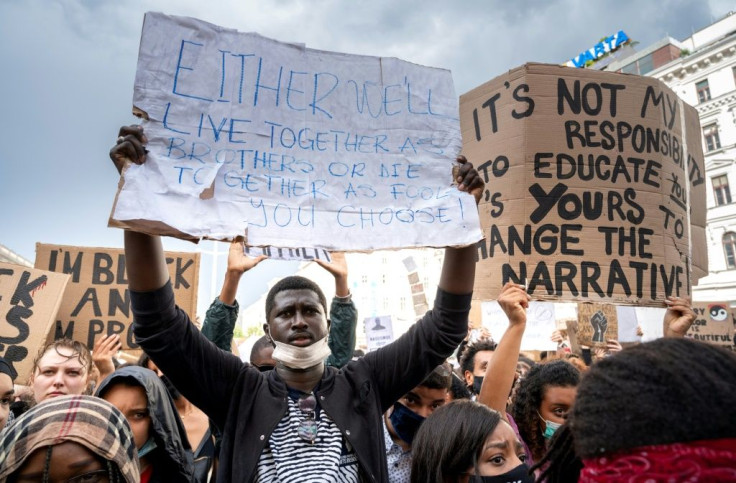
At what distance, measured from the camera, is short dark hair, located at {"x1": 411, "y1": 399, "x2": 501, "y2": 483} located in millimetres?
2238

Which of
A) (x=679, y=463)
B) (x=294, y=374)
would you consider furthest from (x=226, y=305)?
(x=679, y=463)

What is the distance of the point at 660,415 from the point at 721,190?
34.9m

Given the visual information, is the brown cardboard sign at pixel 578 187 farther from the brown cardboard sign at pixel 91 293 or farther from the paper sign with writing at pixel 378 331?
the paper sign with writing at pixel 378 331

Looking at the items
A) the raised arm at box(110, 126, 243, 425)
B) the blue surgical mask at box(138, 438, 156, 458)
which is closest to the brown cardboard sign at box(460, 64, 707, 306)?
the raised arm at box(110, 126, 243, 425)

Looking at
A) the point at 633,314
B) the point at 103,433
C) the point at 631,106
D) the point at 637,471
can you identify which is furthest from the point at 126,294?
the point at 633,314

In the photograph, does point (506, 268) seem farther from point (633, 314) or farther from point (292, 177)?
point (633, 314)

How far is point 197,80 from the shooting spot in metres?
2.08

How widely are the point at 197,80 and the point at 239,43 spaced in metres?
0.24

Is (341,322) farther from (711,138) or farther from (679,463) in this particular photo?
(711,138)

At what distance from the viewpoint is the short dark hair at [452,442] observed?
7.34 ft

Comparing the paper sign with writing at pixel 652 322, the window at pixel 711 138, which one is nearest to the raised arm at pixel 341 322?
the paper sign with writing at pixel 652 322

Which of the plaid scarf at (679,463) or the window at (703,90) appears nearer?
the plaid scarf at (679,463)

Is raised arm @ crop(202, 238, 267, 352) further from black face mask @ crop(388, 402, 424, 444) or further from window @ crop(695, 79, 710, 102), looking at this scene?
window @ crop(695, 79, 710, 102)

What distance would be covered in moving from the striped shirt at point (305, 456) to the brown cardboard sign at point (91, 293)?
11.0ft
